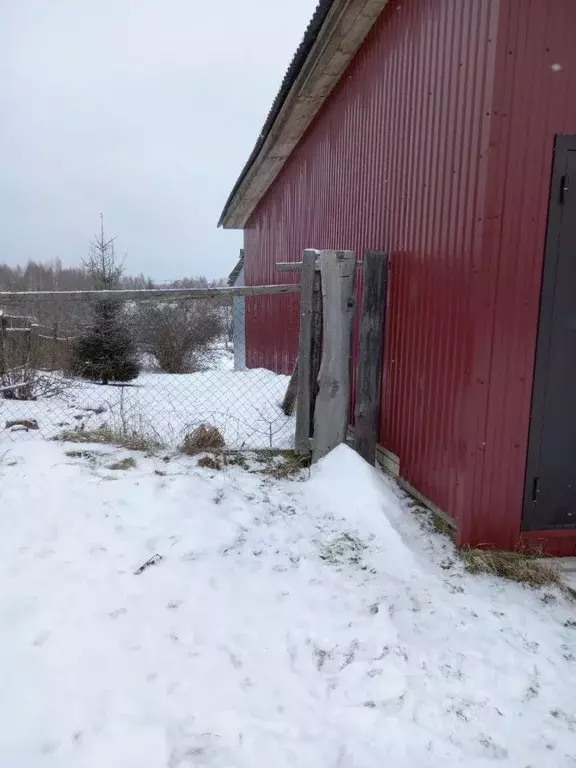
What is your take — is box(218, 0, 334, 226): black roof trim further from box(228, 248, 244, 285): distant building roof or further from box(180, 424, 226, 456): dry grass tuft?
box(228, 248, 244, 285): distant building roof

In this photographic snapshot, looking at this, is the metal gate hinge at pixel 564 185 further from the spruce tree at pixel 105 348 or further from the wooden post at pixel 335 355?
the spruce tree at pixel 105 348

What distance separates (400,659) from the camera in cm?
244

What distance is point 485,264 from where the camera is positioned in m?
3.22

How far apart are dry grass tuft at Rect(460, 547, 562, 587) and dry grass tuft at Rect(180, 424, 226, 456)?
2.37 meters

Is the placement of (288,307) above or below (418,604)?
above

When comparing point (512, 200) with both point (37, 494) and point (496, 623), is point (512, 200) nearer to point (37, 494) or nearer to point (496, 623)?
point (496, 623)

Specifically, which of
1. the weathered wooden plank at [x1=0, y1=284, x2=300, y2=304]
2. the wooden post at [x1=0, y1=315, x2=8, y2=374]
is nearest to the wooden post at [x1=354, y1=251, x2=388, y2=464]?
the weathered wooden plank at [x1=0, y1=284, x2=300, y2=304]

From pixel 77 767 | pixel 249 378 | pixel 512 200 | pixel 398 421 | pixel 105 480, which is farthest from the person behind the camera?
pixel 249 378

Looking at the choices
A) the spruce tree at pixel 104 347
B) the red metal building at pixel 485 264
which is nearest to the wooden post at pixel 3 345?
the red metal building at pixel 485 264

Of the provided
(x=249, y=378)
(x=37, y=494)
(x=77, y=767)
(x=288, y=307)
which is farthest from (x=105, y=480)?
(x=288, y=307)

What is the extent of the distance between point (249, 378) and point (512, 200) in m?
6.29

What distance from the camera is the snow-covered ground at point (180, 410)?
5.38 metres

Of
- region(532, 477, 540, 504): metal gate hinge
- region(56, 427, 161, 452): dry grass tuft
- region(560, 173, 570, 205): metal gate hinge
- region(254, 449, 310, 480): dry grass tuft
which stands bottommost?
→ region(254, 449, 310, 480): dry grass tuft

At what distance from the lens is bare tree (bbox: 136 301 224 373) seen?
1555cm
